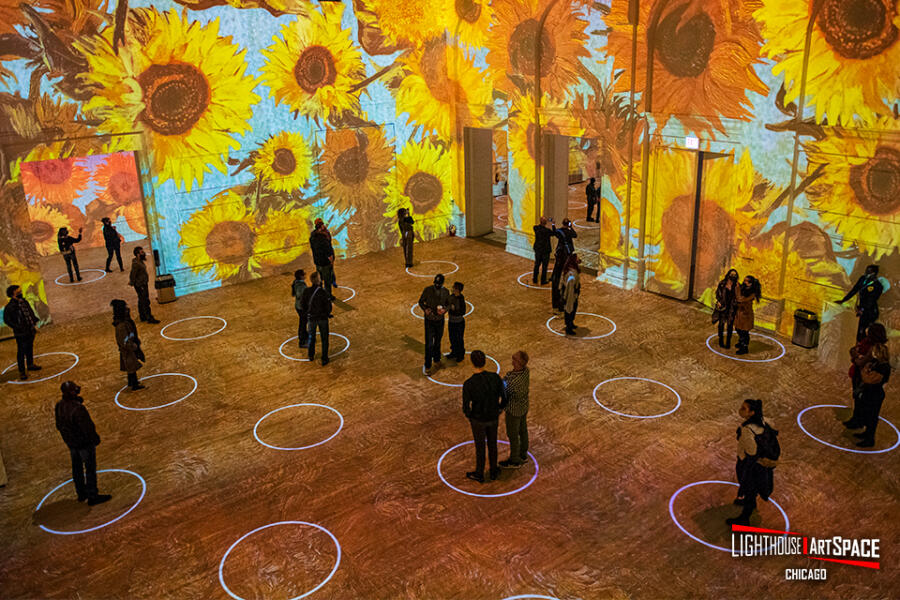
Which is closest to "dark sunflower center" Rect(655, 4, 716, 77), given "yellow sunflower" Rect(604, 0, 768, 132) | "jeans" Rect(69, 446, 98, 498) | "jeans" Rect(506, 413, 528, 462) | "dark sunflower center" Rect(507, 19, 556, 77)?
"yellow sunflower" Rect(604, 0, 768, 132)

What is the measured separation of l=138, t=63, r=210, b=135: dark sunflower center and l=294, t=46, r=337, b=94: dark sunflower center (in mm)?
2387

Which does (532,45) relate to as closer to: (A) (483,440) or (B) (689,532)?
(A) (483,440)

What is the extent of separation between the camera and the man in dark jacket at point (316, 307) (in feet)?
39.9

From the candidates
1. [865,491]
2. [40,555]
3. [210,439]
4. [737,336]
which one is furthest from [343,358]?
[865,491]

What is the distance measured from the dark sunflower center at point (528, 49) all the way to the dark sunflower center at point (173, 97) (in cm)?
752

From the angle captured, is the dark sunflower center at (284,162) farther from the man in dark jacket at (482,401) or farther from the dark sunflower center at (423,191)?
the man in dark jacket at (482,401)

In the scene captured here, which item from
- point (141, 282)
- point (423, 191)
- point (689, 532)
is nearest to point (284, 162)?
point (423, 191)

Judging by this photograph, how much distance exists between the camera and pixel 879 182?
1144cm

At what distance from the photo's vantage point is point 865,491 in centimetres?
868

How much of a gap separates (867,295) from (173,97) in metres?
14.4

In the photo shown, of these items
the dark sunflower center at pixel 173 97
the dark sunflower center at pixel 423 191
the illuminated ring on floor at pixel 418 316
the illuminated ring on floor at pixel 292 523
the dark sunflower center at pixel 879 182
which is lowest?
the illuminated ring on floor at pixel 292 523

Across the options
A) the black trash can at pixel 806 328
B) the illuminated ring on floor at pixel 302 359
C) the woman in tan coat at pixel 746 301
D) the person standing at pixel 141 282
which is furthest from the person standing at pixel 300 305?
the black trash can at pixel 806 328

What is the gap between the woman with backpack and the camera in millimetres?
7453

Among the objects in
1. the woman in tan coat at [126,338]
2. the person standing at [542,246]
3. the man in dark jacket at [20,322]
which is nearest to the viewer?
the woman in tan coat at [126,338]
